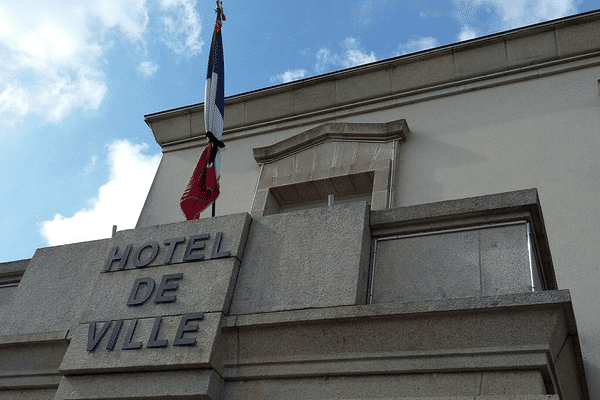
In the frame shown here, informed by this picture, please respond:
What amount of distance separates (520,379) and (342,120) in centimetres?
688

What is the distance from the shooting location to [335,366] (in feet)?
17.4

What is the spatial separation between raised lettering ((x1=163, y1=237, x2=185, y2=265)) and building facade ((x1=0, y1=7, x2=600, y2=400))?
32mm

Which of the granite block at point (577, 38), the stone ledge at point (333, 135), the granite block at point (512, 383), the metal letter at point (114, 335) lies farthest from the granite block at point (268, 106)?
the granite block at point (512, 383)

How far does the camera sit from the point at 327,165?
10.4 metres

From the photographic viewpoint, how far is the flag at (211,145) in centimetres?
851

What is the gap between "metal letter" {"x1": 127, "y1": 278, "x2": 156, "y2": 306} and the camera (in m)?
6.14

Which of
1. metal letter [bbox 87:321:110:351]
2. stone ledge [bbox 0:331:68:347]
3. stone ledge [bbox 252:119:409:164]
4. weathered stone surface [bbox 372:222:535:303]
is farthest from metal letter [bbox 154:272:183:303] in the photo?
stone ledge [bbox 252:119:409:164]

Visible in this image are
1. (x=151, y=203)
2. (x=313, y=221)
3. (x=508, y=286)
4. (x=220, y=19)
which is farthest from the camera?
(x=151, y=203)

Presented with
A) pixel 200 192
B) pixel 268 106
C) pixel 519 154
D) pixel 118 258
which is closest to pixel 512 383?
pixel 118 258

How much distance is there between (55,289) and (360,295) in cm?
340

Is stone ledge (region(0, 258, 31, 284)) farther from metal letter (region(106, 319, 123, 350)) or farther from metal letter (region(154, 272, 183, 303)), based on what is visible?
metal letter (region(154, 272, 183, 303))

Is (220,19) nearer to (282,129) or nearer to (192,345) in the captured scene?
(282,129)

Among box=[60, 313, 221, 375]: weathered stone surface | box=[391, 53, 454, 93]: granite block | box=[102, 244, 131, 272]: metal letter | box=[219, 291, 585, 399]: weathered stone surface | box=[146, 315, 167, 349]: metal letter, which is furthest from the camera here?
box=[391, 53, 454, 93]: granite block

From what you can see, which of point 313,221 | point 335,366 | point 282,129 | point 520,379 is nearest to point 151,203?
point 282,129
